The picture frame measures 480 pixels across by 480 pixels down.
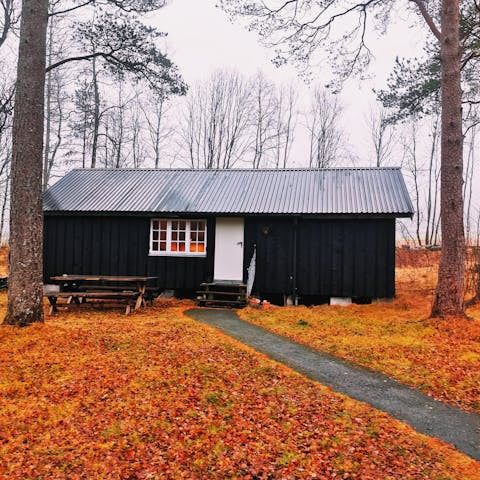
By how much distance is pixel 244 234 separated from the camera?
12094mm

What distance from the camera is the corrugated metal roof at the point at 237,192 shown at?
1166 cm

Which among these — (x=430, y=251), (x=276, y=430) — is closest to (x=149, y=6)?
(x=276, y=430)

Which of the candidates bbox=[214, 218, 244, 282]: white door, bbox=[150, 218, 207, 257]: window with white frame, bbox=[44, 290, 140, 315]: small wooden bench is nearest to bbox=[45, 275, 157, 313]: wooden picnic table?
bbox=[44, 290, 140, 315]: small wooden bench

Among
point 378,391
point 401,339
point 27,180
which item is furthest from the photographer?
point 401,339

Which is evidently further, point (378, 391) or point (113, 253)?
point (113, 253)

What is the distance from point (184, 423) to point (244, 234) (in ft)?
28.5

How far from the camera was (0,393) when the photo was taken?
4.20m

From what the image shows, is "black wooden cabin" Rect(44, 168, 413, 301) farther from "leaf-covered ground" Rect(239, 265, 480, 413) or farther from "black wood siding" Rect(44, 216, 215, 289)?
"leaf-covered ground" Rect(239, 265, 480, 413)

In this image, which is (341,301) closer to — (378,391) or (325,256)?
(325,256)

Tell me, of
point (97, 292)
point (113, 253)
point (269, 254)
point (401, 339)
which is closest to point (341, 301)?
point (269, 254)

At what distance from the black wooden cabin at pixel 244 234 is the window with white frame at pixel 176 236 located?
0.03 metres

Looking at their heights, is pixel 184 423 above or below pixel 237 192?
below

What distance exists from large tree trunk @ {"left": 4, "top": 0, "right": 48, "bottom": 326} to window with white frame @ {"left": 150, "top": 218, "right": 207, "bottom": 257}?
5830 millimetres

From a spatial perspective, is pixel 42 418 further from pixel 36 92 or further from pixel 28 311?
pixel 36 92
